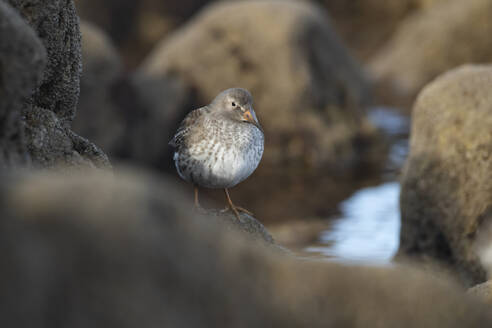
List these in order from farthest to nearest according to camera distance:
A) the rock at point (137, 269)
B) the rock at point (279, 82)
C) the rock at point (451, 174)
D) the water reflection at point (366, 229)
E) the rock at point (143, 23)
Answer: the rock at point (143, 23)
the rock at point (279, 82)
the water reflection at point (366, 229)
the rock at point (451, 174)
the rock at point (137, 269)

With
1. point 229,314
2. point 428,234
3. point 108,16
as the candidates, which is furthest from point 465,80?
point 108,16

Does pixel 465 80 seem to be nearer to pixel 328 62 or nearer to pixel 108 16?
pixel 328 62

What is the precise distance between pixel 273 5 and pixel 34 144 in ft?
33.2

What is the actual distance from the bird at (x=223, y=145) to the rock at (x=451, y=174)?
216 centimetres

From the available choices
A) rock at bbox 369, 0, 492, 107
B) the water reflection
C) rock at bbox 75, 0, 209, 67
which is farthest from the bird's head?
rock at bbox 75, 0, 209, 67

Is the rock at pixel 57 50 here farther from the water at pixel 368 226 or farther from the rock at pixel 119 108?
the rock at pixel 119 108

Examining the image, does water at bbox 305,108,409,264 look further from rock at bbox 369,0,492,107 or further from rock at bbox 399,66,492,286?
rock at bbox 369,0,492,107

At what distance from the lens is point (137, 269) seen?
2.27 meters

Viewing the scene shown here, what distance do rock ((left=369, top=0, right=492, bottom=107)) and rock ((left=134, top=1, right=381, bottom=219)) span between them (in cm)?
609

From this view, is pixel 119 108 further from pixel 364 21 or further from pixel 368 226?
pixel 364 21

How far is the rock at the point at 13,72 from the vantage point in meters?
2.85

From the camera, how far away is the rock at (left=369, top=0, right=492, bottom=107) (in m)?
18.9

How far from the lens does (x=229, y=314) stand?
2.44 metres

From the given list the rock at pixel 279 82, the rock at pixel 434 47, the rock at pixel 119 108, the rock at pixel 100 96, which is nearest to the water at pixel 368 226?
the rock at pixel 279 82
